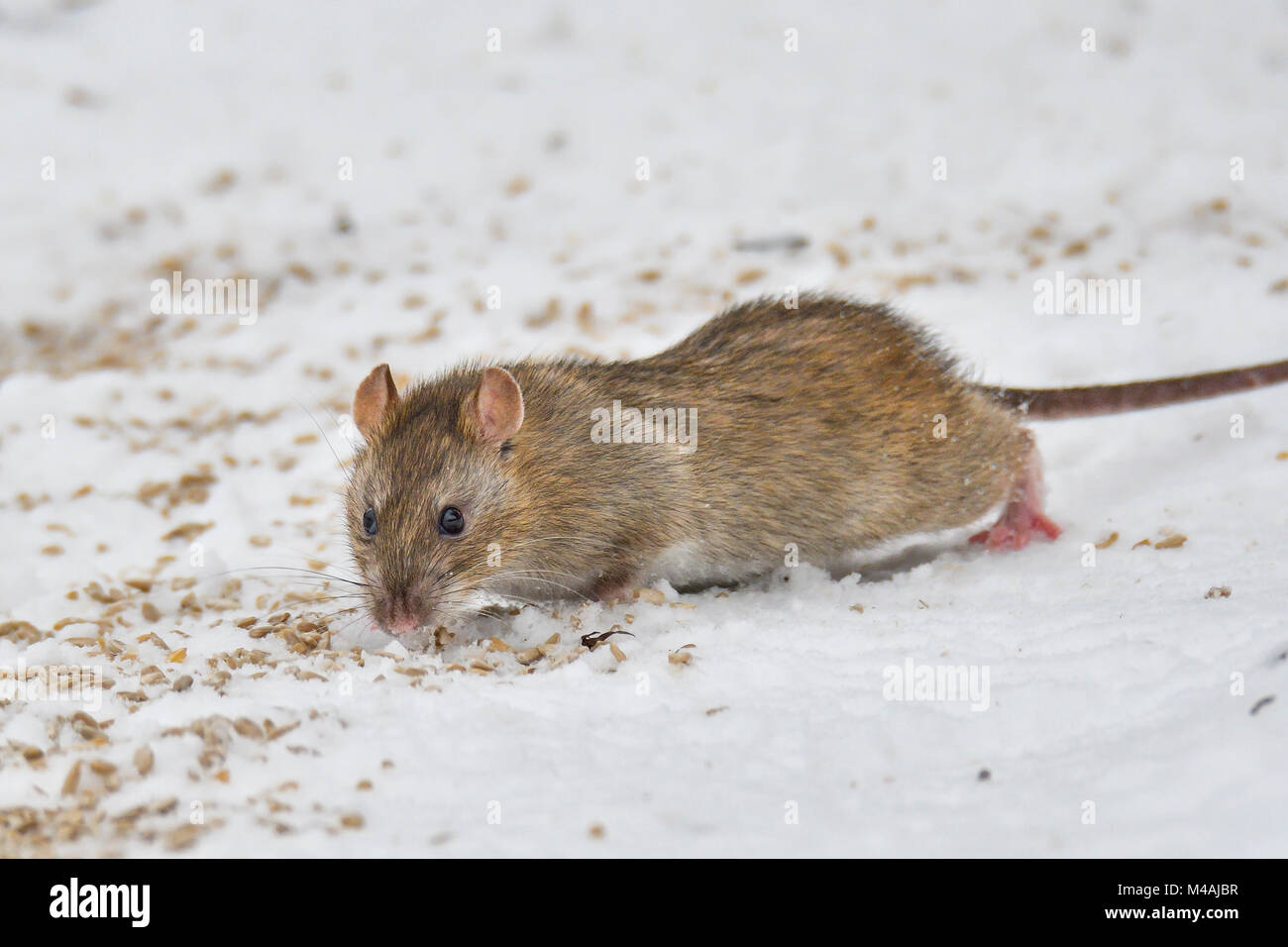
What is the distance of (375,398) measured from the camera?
5.15 m

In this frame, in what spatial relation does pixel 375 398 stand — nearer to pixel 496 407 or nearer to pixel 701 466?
pixel 496 407

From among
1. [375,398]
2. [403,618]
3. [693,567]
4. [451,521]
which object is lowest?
[403,618]

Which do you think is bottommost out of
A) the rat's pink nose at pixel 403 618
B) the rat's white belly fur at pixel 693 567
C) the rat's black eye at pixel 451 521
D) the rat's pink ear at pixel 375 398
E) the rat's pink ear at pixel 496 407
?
the rat's pink nose at pixel 403 618

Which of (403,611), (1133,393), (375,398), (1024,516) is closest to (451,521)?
(403,611)

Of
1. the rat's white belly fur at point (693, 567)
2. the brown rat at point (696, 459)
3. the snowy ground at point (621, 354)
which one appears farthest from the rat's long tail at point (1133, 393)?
the rat's white belly fur at point (693, 567)

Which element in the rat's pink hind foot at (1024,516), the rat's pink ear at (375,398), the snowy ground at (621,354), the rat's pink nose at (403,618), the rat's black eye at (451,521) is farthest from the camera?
the rat's pink hind foot at (1024,516)

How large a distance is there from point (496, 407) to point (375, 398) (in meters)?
0.63

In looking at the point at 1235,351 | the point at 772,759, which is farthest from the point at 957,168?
the point at 772,759

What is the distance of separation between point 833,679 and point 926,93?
27.0 ft

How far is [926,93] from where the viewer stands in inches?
432

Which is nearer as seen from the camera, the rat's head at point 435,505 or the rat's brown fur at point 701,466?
the rat's head at point 435,505

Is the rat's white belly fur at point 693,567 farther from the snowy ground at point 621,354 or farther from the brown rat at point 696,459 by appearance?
the snowy ground at point 621,354

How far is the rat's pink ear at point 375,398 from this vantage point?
513 cm

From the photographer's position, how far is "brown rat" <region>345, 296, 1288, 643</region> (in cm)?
479
